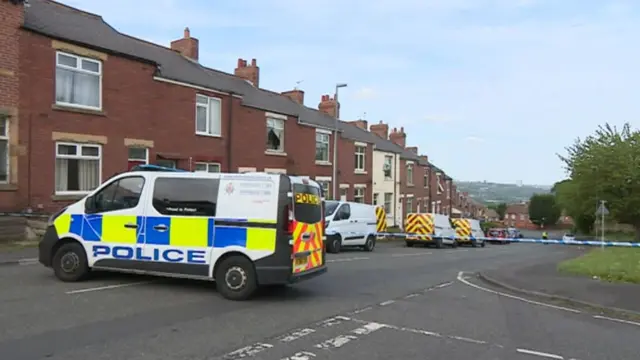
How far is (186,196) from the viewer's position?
9586mm

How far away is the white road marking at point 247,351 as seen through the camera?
587 centimetres

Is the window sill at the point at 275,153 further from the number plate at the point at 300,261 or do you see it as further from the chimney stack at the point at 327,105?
the number plate at the point at 300,261

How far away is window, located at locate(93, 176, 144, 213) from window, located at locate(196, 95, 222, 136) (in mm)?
13480

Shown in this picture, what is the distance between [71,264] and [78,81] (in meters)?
10.0

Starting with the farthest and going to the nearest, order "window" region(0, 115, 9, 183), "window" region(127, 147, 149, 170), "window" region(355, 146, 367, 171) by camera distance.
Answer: "window" region(355, 146, 367, 171) < "window" region(127, 147, 149, 170) < "window" region(0, 115, 9, 183)

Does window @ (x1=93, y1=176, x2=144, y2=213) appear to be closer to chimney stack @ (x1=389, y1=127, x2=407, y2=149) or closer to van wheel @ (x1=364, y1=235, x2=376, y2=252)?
van wheel @ (x1=364, y1=235, x2=376, y2=252)

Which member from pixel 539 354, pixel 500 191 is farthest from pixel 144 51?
pixel 500 191

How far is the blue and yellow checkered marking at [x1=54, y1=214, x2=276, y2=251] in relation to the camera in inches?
361

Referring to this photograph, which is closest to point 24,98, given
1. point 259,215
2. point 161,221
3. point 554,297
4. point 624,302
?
point 161,221

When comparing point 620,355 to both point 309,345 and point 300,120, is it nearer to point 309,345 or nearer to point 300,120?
point 309,345

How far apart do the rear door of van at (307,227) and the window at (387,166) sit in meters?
32.3

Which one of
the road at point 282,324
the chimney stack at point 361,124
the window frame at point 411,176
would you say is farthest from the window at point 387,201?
the road at point 282,324

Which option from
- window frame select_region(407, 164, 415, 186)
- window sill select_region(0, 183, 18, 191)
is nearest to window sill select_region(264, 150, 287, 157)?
window sill select_region(0, 183, 18, 191)

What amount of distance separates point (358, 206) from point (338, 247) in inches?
101
